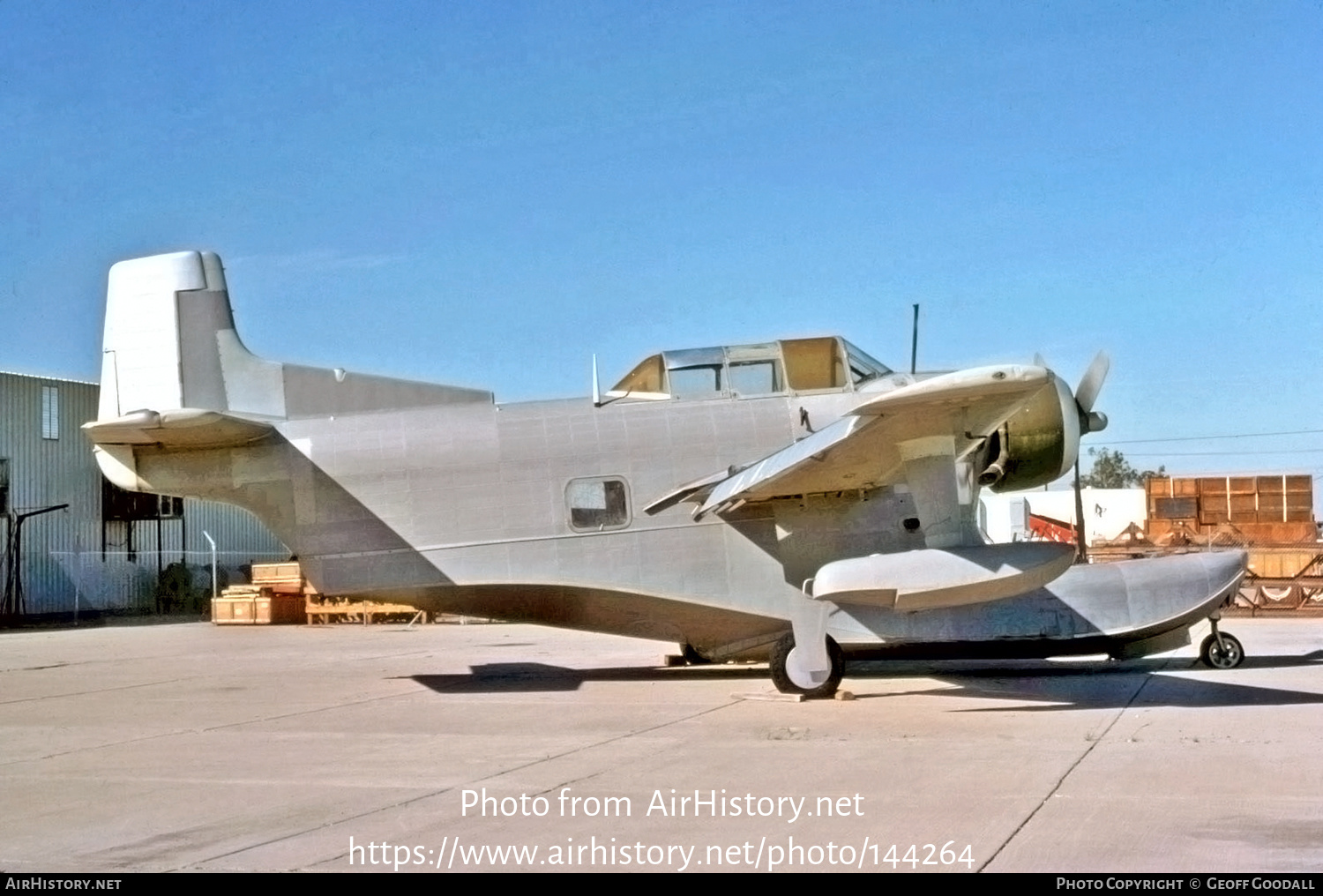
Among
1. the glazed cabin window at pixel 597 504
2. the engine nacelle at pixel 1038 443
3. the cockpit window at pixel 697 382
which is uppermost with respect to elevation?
the cockpit window at pixel 697 382

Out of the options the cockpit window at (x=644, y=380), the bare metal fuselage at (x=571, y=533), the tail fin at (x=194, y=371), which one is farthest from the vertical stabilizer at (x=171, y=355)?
the cockpit window at (x=644, y=380)

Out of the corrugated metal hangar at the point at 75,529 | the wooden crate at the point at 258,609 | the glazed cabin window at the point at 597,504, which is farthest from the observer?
the corrugated metal hangar at the point at 75,529

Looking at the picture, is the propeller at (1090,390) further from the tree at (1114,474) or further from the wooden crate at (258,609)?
the tree at (1114,474)

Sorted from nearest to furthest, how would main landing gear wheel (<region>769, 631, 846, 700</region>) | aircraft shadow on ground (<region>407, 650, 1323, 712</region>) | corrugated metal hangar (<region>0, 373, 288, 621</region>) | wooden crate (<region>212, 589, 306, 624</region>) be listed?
aircraft shadow on ground (<region>407, 650, 1323, 712</region>)
main landing gear wheel (<region>769, 631, 846, 700</region>)
wooden crate (<region>212, 589, 306, 624</region>)
corrugated metal hangar (<region>0, 373, 288, 621</region>)

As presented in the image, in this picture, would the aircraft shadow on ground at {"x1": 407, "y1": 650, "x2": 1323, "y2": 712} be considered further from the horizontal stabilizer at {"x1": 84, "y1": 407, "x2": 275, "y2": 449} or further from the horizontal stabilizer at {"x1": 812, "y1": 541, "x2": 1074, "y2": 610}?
the horizontal stabilizer at {"x1": 84, "y1": 407, "x2": 275, "y2": 449}

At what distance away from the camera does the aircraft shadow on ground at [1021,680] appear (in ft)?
40.8

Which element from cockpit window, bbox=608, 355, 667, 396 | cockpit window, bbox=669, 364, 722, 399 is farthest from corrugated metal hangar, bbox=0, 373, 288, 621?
cockpit window, bbox=669, 364, 722, 399

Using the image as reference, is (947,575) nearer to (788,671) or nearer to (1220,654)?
(788,671)

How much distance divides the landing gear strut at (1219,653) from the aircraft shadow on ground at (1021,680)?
15cm

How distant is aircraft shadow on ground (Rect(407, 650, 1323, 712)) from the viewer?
12422 millimetres

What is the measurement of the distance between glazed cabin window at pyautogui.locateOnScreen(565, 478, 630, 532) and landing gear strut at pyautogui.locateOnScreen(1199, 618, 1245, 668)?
751 centimetres

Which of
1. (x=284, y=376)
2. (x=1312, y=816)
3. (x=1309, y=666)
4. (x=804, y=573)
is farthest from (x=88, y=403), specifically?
(x=1312, y=816)

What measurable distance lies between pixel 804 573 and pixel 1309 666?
7.05 meters
